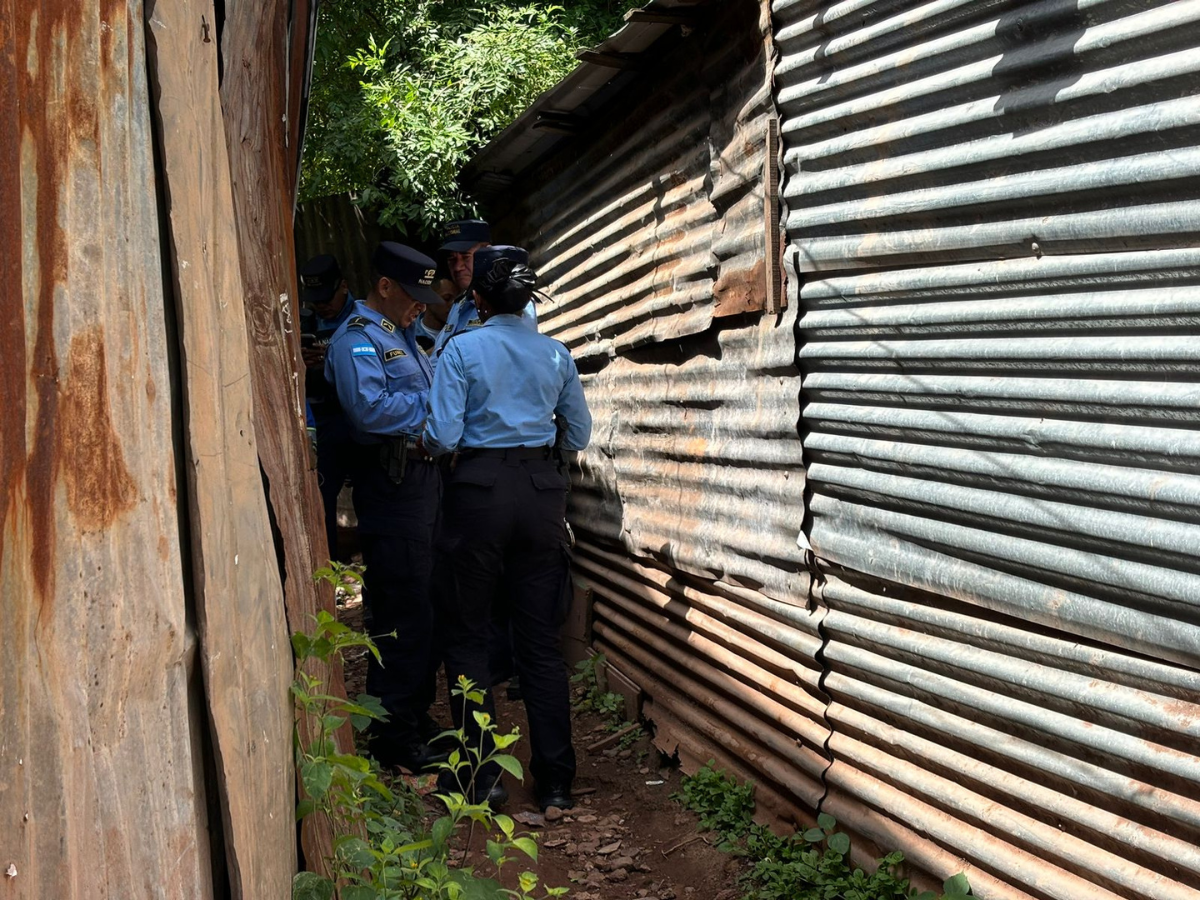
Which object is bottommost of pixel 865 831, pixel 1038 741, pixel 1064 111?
pixel 865 831

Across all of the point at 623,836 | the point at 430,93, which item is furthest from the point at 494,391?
the point at 430,93

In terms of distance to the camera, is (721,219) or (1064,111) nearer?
(1064,111)

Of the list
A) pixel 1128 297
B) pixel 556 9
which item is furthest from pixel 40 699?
pixel 556 9

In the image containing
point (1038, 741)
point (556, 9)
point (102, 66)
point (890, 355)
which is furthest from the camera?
point (556, 9)

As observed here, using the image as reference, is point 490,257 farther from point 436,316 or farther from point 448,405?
point 436,316

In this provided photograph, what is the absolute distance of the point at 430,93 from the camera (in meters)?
9.23

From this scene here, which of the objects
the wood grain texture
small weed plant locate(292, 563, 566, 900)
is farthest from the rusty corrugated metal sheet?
the wood grain texture

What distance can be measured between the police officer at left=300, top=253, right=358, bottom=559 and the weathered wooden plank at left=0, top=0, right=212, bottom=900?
13.1ft

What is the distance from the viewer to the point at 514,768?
9.51ft

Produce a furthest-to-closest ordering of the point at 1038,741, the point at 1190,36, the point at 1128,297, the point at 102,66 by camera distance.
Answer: the point at 1038,741 → the point at 1128,297 → the point at 1190,36 → the point at 102,66

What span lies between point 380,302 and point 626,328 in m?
1.45

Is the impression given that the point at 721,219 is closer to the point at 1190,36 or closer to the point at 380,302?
the point at 380,302

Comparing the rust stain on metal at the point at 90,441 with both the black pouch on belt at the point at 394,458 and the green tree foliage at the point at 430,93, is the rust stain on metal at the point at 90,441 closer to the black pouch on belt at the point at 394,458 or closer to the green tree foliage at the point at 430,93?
the black pouch on belt at the point at 394,458

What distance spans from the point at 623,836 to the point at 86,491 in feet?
12.8
